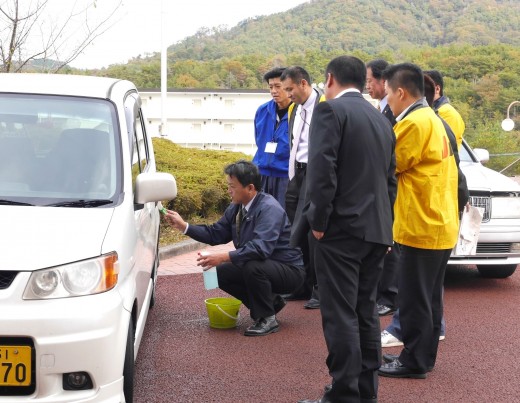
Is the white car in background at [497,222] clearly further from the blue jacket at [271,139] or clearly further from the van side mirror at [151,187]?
the van side mirror at [151,187]

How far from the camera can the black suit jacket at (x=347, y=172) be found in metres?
4.07

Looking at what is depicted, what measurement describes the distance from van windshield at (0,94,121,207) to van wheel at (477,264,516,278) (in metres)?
5.44

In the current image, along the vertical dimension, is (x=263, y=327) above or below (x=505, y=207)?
below

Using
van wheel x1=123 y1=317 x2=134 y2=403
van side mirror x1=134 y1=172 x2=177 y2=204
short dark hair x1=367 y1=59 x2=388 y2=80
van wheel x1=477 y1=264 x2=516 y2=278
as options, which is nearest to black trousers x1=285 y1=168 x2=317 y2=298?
short dark hair x1=367 y1=59 x2=388 y2=80

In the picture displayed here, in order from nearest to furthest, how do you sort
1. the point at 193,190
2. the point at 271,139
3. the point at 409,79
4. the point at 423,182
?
the point at 423,182 → the point at 409,79 → the point at 271,139 → the point at 193,190

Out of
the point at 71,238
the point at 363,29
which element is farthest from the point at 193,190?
the point at 363,29

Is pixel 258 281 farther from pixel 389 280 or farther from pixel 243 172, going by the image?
pixel 389 280

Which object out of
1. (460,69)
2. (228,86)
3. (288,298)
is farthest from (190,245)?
(228,86)

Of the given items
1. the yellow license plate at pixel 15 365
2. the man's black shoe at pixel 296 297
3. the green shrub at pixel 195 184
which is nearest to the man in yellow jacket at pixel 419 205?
the man's black shoe at pixel 296 297

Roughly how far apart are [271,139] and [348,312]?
11.3ft

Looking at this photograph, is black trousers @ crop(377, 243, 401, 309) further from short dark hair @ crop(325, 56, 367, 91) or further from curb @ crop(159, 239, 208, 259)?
curb @ crop(159, 239, 208, 259)

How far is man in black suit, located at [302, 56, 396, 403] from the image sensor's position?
13.4ft

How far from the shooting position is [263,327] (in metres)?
6.06

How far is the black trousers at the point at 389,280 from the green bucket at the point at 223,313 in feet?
4.42
